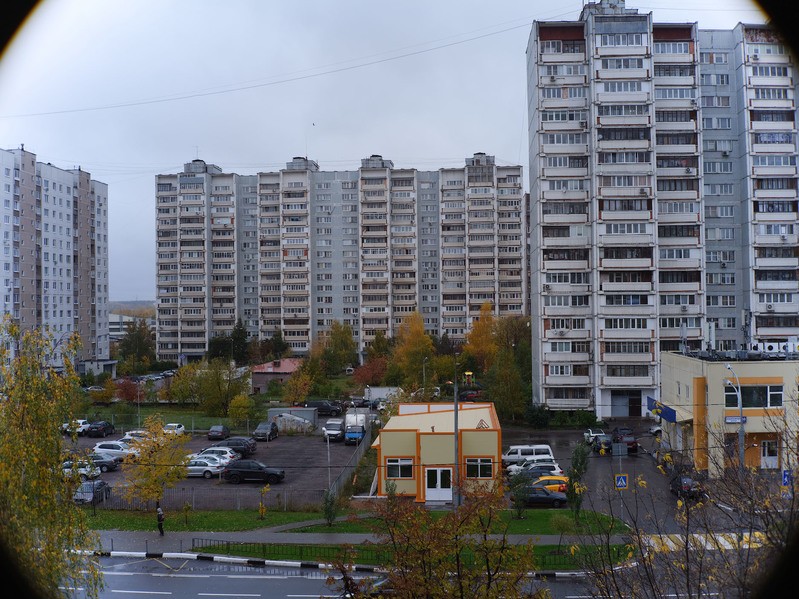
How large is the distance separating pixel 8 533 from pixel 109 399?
31683 millimetres

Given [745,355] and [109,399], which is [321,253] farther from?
[745,355]

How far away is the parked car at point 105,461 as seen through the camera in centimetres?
2203

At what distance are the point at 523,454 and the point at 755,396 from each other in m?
7.46

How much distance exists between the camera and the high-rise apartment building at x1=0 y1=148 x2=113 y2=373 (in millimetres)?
42188

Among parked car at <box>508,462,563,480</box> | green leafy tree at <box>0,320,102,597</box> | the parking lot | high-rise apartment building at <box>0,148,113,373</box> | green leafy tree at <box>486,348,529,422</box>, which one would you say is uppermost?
high-rise apartment building at <box>0,148,113,373</box>

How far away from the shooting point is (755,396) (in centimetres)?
2034

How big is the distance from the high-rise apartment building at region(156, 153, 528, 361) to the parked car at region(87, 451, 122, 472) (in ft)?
100

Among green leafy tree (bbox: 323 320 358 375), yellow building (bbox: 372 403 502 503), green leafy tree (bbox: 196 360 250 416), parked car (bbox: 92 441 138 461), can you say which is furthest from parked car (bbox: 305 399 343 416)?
yellow building (bbox: 372 403 502 503)

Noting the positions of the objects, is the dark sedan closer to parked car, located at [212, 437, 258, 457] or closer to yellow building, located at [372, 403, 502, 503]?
parked car, located at [212, 437, 258, 457]

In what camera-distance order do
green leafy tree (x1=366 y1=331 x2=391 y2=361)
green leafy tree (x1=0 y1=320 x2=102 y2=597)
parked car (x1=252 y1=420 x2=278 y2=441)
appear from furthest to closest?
green leafy tree (x1=366 y1=331 x2=391 y2=361)
parked car (x1=252 y1=420 x2=278 y2=441)
green leafy tree (x1=0 y1=320 x2=102 y2=597)

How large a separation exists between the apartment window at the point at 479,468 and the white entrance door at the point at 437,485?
1.86 feet

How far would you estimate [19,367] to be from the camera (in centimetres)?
783

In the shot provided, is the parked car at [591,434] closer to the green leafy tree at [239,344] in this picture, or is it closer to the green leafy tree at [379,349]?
the green leafy tree at [379,349]

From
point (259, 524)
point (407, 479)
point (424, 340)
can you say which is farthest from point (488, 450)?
point (424, 340)
